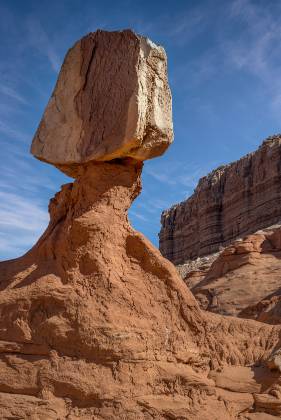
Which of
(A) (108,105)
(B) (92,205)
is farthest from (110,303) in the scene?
(A) (108,105)

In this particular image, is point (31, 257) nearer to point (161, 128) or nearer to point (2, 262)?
point (2, 262)

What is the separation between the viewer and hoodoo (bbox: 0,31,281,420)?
6293mm

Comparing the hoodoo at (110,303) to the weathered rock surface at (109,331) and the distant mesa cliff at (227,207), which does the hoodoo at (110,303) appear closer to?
the weathered rock surface at (109,331)

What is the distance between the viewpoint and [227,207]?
186 feet

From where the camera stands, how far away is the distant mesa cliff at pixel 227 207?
160ft

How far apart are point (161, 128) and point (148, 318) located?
264 centimetres

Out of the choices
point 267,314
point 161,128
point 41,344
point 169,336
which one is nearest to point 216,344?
point 169,336

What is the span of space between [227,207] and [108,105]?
49.9m

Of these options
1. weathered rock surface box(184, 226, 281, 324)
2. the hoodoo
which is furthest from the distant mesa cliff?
the hoodoo

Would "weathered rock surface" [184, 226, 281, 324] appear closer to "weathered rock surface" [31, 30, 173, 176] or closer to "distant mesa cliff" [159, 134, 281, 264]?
"weathered rock surface" [31, 30, 173, 176]

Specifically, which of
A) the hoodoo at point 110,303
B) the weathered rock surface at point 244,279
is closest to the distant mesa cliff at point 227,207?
the weathered rock surface at point 244,279

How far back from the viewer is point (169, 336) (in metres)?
7.06

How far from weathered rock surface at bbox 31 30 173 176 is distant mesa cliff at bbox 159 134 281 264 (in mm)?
38333

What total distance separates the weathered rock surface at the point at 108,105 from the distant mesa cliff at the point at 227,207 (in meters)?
38.3
